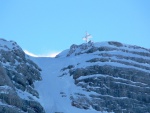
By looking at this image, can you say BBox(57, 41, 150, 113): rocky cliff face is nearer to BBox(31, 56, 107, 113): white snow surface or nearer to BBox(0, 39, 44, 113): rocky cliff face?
BBox(31, 56, 107, 113): white snow surface

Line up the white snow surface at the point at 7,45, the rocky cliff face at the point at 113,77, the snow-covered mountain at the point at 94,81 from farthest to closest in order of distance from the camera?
1. the white snow surface at the point at 7,45
2. the rocky cliff face at the point at 113,77
3. the snow-covered mountain at the point at 94,81

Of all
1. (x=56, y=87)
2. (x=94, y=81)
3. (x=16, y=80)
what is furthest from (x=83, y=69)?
(x=16, y=80)

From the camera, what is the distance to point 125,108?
4766 inches

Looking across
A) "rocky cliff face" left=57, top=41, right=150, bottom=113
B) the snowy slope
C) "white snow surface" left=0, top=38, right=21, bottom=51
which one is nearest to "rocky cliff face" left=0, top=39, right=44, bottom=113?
"white snow surface" left=0, top=38, right=21, bottom=51

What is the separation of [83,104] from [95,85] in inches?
362

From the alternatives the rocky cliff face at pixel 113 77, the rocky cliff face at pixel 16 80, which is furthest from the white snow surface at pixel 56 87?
the rocky cliff face at pixel 16 80

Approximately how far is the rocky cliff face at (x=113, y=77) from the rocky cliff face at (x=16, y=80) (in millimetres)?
10743

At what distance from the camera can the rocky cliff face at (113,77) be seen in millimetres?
121500

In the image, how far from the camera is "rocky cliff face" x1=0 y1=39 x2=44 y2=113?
10088 centimetres

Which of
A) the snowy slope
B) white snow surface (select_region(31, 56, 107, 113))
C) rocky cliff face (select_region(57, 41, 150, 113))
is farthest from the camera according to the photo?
rocky cliff face (select_region(57, 41, 150, 113))

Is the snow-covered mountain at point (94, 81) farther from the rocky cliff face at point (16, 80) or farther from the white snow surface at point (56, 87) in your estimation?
the rocky cliff face at point (16, 80)

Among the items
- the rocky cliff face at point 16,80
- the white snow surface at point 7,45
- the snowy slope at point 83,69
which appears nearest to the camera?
the rocky cliff face at point 16,80

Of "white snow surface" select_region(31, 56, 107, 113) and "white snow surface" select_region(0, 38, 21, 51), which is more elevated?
"white snow surface" select_region(0, 38, 21, 51)

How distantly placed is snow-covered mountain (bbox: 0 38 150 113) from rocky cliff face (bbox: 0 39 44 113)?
1.12 ft
